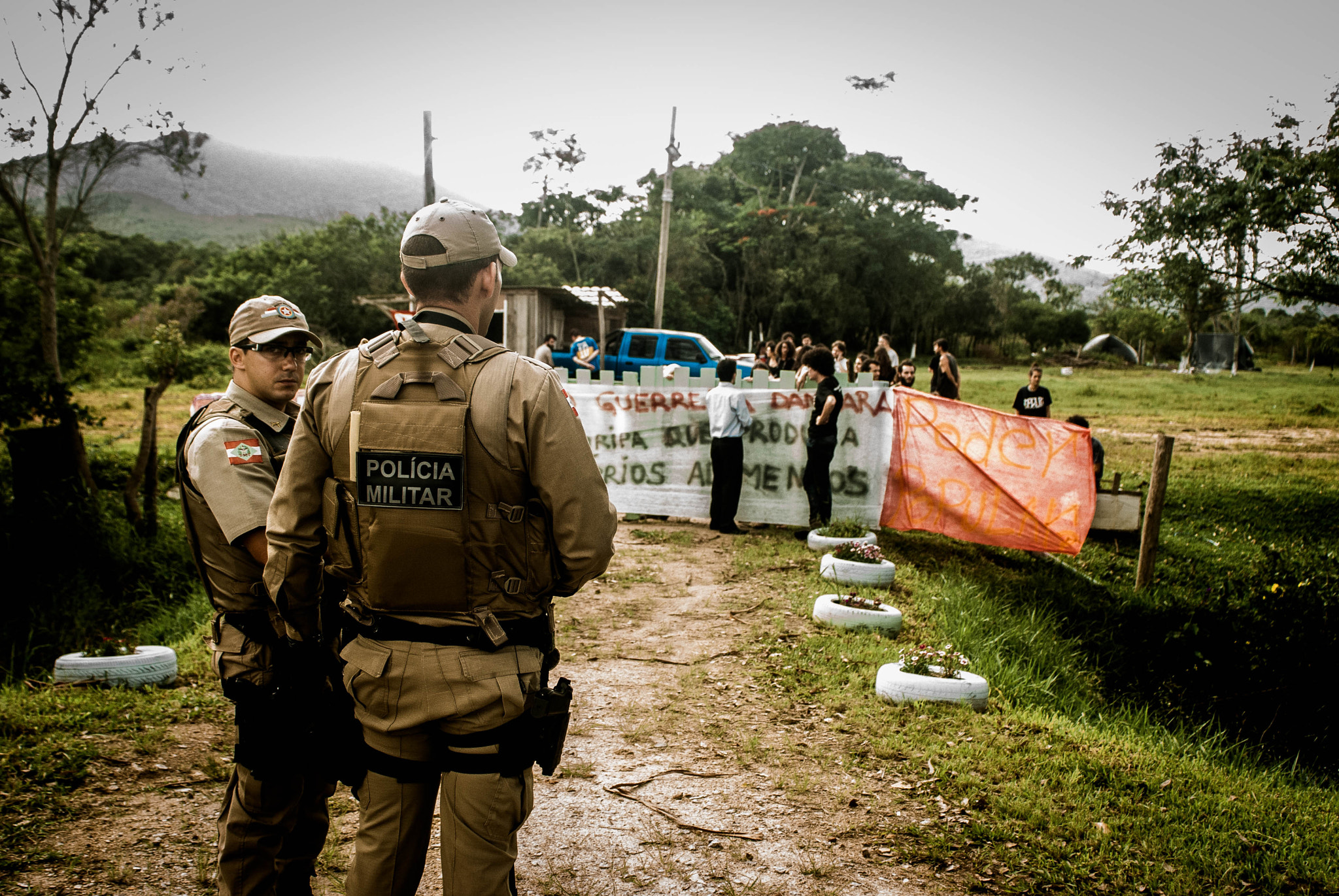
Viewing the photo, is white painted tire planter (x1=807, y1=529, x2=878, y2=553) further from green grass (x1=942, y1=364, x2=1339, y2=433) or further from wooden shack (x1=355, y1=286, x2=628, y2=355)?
wooden shack (x1=355, y1=286, x2=628, y2=355)

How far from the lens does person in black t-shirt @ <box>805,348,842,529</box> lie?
325 inches

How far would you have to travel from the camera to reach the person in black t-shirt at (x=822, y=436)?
27.1ft

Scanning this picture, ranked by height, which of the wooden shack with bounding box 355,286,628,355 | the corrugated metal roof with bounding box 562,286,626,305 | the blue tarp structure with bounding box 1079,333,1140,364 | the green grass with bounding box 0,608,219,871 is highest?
the blue tarp structure with bounding box 1079,333,1140,364

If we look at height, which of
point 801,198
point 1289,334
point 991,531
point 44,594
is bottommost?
point 44,594

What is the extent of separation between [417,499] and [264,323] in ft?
3.73

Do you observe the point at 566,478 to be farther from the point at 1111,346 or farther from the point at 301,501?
the point at 1111,346

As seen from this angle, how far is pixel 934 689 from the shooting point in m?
4.66

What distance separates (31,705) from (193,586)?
4668 millimetres

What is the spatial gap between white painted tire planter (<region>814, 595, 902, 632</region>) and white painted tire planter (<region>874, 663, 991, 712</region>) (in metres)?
1.08

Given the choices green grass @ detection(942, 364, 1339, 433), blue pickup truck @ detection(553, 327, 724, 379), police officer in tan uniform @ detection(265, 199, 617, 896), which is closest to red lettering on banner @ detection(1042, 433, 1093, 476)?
police officer in tan uniform @ detection(265, 199, 617, 896)

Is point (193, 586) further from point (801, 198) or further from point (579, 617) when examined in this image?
point (801, 198)

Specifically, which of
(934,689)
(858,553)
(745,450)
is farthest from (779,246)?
(934,689)

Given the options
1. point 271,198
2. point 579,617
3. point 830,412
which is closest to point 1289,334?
point 830,412

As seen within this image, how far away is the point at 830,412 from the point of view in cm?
827
